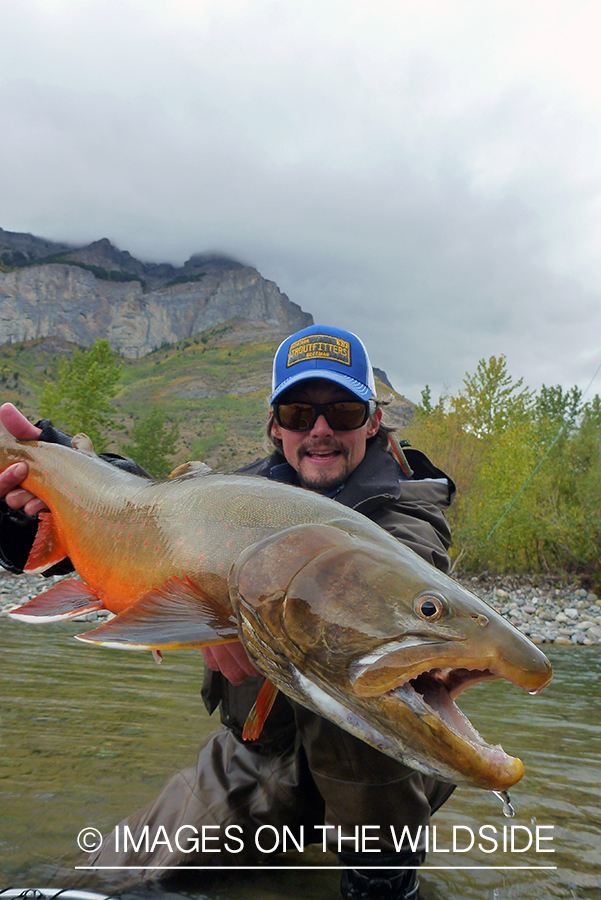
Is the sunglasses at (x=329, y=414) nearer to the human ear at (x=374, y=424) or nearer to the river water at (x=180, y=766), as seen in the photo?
the human ear at (x=374, y=424)

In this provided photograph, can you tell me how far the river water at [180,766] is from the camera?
2.40 m

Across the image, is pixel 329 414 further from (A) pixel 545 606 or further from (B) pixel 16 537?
(A) pixel 545 606

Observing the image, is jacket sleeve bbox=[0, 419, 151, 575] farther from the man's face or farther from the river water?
the river water

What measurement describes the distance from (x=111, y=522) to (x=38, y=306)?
165 metres

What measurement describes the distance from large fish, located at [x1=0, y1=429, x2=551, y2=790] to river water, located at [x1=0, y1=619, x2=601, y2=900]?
3.62 feet

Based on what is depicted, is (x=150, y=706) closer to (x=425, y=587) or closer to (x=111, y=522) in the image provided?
(x=111, y=522)

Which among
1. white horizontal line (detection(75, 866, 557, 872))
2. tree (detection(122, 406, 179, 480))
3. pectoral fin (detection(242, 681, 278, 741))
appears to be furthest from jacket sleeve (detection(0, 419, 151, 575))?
tree (detection(122, 406, 179, 480))

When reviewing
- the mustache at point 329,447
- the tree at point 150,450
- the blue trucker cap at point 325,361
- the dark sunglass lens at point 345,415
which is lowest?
the tree at point 150,450

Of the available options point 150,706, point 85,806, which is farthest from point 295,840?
point 150,706

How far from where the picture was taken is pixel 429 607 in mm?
A: 1361

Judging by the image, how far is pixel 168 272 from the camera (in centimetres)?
19462

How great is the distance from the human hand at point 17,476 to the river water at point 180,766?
150 centimetres

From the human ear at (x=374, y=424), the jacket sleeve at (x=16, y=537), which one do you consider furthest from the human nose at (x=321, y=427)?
the jacket sleeve at (x=16, y=537)

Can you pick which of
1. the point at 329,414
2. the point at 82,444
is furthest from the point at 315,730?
the point at 82,444
